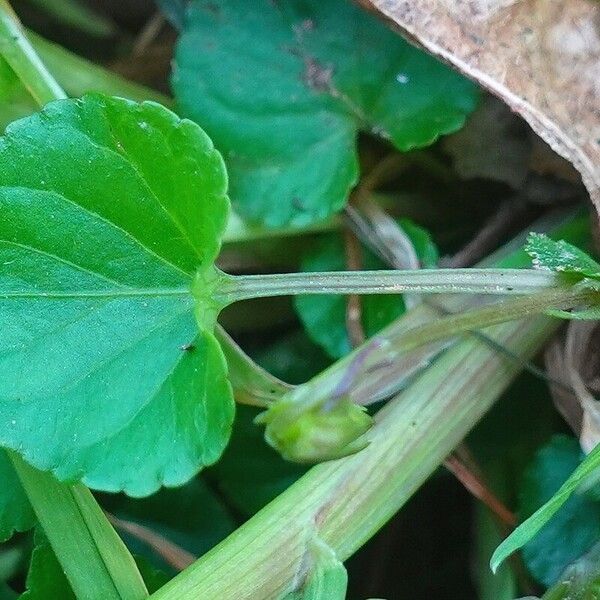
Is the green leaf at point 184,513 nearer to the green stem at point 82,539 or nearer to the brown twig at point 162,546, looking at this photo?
the brown twig at point 162,546

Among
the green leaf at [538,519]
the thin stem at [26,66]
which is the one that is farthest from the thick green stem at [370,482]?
the thin stem at [26,66]

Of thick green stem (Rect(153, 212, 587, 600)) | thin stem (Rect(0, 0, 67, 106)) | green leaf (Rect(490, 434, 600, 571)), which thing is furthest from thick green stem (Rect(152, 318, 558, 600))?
thin stem (Rect(0, 0, 67, 106))

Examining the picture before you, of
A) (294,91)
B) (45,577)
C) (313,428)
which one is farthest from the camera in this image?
(294,91)

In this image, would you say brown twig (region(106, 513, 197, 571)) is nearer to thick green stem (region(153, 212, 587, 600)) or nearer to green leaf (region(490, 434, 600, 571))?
thick green stem (region(153, 212, 587, 600))

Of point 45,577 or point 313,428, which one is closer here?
point 313,428

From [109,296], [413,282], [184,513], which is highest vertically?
[413,282]

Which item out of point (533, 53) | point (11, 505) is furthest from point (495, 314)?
point (11, 505)

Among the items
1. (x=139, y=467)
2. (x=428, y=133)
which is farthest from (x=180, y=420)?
(x=428, y=133)

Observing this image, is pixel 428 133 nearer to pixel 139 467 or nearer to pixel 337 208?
pixel 337 208

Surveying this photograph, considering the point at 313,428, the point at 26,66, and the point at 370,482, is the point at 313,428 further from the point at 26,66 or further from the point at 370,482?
the point at 26,66

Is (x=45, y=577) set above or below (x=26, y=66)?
below
